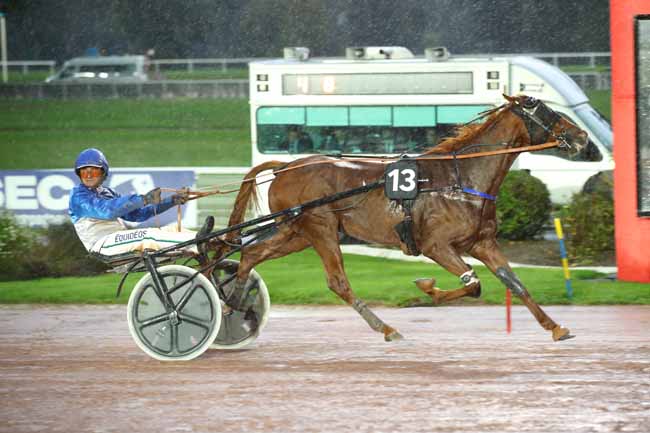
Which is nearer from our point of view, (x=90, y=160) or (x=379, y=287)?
(x=90, y=160)

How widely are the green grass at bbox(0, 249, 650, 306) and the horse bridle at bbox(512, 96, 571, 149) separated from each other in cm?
277

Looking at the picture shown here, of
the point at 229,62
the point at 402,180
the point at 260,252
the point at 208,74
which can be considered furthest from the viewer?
the point at 208,74

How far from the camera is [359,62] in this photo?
57.8 ft

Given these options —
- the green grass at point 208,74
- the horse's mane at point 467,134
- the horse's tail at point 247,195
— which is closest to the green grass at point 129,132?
the green grass at point 208,74

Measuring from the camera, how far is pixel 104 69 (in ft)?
128

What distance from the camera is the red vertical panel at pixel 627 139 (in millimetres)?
11438

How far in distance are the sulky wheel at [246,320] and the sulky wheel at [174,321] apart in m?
0.50

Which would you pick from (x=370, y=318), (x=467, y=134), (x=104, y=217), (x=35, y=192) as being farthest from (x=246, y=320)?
(x=35, y=192)

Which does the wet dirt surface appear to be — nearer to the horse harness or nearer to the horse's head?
the horse harness

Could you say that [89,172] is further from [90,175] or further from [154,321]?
[154,321]

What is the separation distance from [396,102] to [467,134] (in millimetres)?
8696

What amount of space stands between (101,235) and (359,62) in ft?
32.2

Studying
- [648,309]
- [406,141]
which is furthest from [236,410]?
[406,141]

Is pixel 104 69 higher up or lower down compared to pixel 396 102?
higher up
